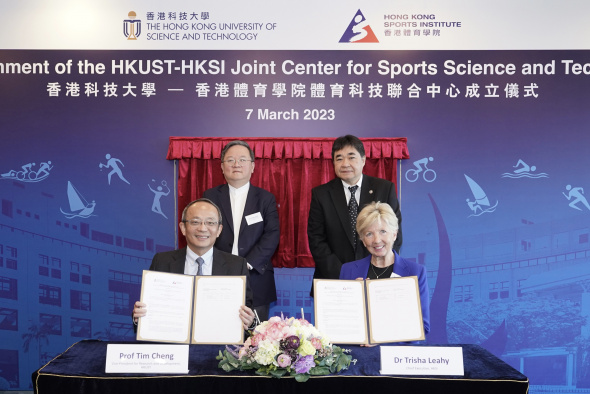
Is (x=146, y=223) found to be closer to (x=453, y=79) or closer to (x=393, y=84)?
(x=393, y=84)

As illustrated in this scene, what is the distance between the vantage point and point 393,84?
14.4ft

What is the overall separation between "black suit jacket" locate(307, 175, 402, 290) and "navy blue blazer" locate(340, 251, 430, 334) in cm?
84

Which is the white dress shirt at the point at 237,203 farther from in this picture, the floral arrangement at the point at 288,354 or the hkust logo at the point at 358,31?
the floral arrangement at the point at 288,354

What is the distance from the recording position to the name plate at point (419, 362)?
2.01 metres

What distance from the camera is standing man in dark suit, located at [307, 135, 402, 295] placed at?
144 inches

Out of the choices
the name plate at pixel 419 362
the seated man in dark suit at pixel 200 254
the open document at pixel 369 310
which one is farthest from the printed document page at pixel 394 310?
the seated man in dark suit at pixel 200 254

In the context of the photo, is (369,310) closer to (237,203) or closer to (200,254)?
(200,254)

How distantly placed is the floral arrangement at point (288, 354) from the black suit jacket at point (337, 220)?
1.59m

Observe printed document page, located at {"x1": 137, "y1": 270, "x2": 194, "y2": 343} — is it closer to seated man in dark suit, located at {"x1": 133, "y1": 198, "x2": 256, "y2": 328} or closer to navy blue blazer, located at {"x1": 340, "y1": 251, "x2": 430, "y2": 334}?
seated man in dark suit, located at {"x1": 133, "y1": 198, "x2": 256, "y2": 328}

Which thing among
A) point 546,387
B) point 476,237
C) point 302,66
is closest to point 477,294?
point 476,237

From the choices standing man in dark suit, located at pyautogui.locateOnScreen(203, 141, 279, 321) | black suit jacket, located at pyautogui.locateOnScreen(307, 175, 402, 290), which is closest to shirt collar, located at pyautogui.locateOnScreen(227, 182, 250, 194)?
standing man in dark suit, located at pyautogui.locateOnScreen(203, 141, 279, 321)

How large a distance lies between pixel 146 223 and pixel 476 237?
2606mm

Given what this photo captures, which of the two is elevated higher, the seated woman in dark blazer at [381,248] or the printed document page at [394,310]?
the seated woman in dark blazer at [381,248]

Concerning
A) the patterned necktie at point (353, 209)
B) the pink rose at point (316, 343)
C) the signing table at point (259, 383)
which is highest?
the patterned necktie at point (353, 209)
